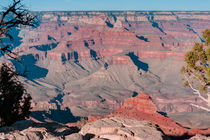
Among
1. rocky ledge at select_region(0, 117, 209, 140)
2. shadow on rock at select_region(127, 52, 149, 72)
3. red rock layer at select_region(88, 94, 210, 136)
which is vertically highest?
shadow on rock at select_region(127, 52, 149, 72)

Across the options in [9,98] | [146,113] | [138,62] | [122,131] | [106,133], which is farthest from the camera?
[138,62]

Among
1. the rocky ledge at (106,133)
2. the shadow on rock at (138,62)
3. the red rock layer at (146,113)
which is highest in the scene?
the shadow on rock at (138,62)

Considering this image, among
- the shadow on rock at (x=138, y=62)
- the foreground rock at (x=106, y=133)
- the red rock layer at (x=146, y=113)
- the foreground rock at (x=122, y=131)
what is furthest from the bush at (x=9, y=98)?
the shadow on rock at (x=138, y=62)

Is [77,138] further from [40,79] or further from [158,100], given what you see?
[40,79]

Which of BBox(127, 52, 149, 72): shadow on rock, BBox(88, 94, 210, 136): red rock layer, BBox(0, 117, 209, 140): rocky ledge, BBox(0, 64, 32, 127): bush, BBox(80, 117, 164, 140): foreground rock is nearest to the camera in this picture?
BBox(0, 117, 209, 140): rocky ledge

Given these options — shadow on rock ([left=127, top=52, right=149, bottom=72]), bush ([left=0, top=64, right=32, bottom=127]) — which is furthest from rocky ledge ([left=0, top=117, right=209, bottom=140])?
shadow on rock ([left=127, top=52, right=149, bottom=72])

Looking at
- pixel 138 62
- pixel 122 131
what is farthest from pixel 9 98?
pixel 138 62

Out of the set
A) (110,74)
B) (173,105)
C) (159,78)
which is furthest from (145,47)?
(173,105)

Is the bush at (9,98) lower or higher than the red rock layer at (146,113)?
higher

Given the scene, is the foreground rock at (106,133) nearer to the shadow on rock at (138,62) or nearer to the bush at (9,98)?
the bush at (9,98)

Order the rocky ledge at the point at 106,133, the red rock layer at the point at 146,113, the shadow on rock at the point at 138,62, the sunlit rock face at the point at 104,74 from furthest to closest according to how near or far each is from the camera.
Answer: the shadow on rock at the point at 138,62 < the sunlit rock face at the point at 104,74 < the red rock layer at the point at 146,113 < the rocky ledge at the point at 106,133

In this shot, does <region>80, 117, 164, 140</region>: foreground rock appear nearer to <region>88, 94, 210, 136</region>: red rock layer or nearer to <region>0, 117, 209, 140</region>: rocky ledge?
<region>0, 117, 209, 140</region>: rocky ledge

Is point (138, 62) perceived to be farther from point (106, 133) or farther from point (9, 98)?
point (106, 133)

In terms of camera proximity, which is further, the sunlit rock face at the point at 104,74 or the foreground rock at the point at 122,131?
the sunlit rock face at the point at 104,74
